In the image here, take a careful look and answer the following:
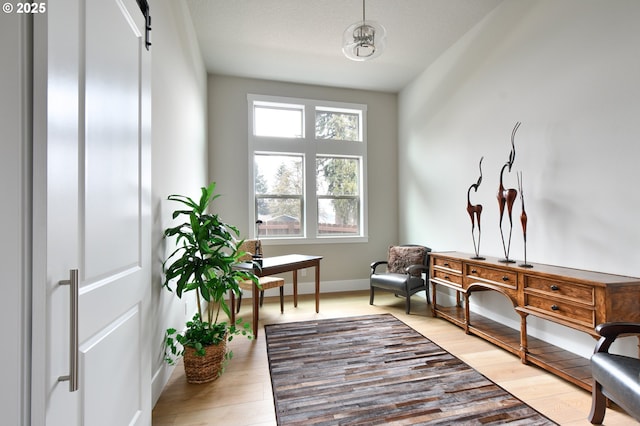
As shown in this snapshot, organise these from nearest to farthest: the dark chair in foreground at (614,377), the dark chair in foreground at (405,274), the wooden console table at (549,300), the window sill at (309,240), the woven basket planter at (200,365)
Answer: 1. the dark chair in foreground at (614,377)
2. the wooden console table at (549,300)
3. the woven basket planter at (200,365)
4. the dark chair in foreground at (405,274)
5. the window sill at (309,240)

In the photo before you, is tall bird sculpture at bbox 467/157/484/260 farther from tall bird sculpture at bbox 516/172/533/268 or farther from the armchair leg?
the armchair leg

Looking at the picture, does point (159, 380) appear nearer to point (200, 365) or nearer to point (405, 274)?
point (200, 365)

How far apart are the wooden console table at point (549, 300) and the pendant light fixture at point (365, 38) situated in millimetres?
2203

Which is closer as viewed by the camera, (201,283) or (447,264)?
(201,283)

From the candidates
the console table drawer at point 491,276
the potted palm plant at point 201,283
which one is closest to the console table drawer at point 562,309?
the console table drawer at point 491,276

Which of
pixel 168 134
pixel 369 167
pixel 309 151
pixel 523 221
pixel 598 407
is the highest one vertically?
pixel 309 151

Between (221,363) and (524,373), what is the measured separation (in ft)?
7.54

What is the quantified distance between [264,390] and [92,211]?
1.68 metres

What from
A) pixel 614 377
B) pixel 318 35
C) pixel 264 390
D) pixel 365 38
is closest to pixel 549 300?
pixel 614 377

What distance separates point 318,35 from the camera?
347 cm

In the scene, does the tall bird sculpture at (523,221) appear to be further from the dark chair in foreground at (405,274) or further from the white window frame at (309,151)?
the white window frame at (309,151)

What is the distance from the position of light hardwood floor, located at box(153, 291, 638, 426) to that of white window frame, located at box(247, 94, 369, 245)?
72.2 inches

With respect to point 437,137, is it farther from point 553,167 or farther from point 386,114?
point 553,167

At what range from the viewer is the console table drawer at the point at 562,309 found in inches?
76.8
